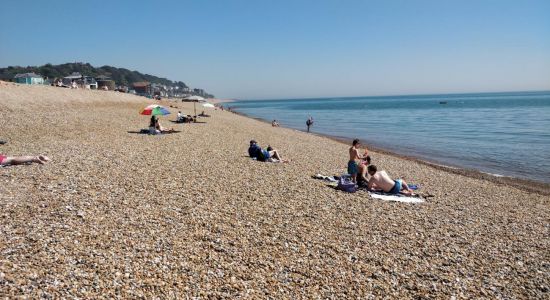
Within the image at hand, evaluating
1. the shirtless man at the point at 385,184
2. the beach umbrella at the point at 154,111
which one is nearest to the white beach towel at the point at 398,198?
the shirtless man at the point at 385,184

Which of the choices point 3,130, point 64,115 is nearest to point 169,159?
point 3,130

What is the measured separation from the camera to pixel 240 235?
277 inches

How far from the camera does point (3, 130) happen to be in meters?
16.4

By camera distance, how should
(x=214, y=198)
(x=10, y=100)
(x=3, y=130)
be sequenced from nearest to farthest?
(x=214, y=198), (x=3, y=130), (x=10, y=100)

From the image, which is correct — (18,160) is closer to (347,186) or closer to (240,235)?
(240,235)

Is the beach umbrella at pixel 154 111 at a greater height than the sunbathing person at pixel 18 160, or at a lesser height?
greater

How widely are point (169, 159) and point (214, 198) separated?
4770 millimetres

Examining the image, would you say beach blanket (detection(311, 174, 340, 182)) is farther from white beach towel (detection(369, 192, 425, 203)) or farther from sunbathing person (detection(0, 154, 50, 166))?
sunbathing person (detection(0, 154, 50, 166))

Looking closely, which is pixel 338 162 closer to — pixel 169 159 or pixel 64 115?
pixel 169 159

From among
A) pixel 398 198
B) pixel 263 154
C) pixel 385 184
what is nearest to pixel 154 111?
pixel 263 154

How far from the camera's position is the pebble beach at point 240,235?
17.4 ft

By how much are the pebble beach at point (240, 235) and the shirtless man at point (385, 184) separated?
2.60 feet

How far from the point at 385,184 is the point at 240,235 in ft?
19.2

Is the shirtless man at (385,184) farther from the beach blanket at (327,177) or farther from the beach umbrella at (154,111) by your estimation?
the beach umbrella at (154,111)
